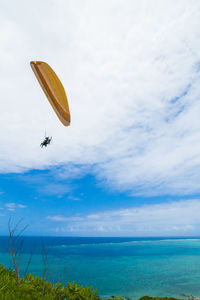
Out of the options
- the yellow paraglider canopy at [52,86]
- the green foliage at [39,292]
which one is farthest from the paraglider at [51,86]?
the green foliage at [39,292]

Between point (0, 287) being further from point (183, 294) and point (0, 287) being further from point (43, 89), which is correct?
point (183, 294)

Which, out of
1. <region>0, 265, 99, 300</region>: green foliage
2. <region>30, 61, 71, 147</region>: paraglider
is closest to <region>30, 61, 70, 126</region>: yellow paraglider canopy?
<region>30, 61, 71, 147</region>: paraglider

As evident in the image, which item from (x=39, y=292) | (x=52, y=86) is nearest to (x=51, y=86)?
(x=52, y=86)

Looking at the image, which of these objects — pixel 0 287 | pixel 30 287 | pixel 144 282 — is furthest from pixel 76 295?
pixel 144 282

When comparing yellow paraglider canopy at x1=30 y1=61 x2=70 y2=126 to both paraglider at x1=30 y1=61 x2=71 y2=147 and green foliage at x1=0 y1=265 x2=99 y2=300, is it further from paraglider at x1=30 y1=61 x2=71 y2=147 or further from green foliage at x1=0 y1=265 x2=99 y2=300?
green foliage at x1=0 y1=265 x2=99 y2=300

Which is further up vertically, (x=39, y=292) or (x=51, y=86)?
(x=51, y=86)

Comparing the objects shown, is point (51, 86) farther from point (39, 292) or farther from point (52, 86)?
point (39, 292)

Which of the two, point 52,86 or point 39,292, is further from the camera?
point 39,292
